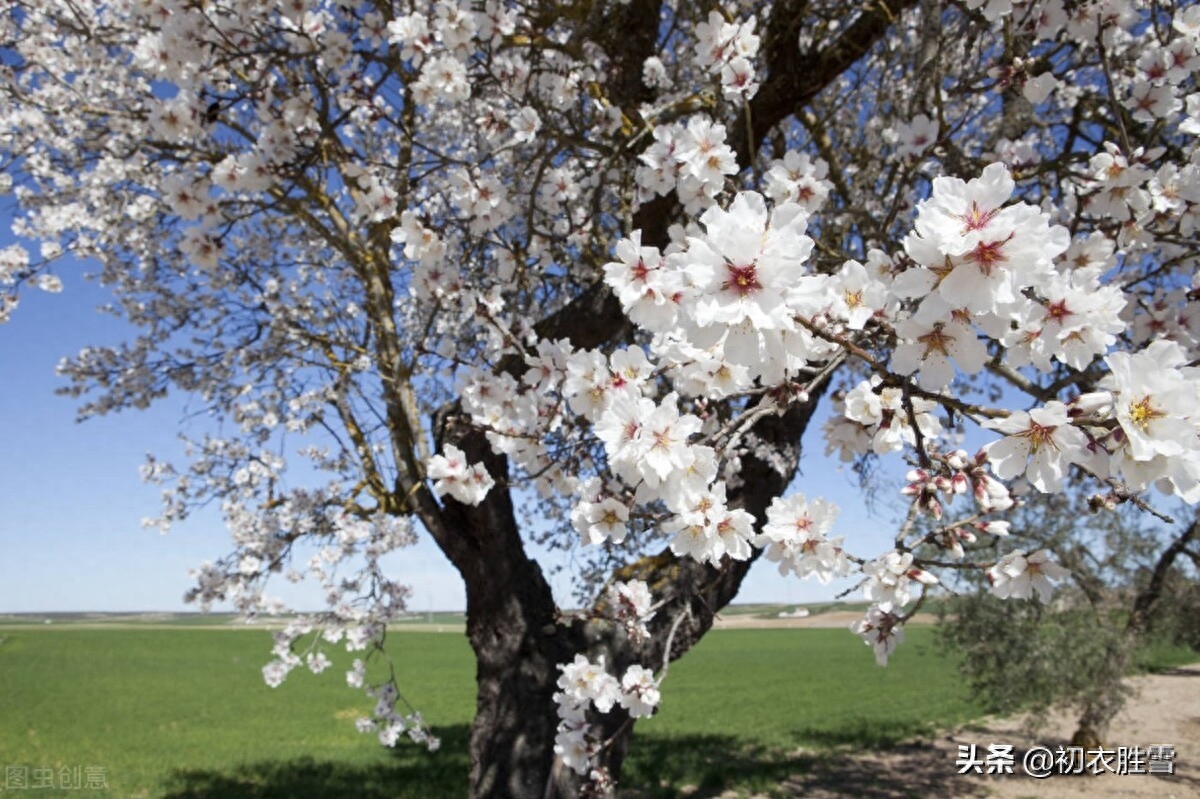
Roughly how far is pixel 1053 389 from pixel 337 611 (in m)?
5.39

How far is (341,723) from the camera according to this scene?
51.1 ft

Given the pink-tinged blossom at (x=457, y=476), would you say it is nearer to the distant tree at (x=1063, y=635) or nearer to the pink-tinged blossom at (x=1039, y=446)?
the pink-tinged blossom at (x=1039, y=446)

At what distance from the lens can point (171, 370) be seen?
6.63 m

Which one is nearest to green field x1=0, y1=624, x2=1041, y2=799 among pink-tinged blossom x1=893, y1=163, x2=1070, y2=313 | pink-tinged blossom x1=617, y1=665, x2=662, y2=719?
pink-tinged blossom x1=617, y1=665, x2=662, y2=719

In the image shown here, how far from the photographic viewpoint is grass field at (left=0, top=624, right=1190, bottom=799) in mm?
9445

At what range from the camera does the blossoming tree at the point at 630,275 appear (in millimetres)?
1342

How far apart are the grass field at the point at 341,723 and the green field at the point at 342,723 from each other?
0.04 metres

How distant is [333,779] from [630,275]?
32.7ft

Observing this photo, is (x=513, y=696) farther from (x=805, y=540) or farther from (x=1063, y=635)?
(x=1063, y=635)

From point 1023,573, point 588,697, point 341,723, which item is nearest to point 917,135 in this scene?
point 1023,573

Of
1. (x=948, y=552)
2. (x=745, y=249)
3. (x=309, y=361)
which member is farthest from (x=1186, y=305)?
(x=309, y=361)

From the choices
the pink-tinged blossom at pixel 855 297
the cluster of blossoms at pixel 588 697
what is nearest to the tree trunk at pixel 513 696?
the cluster of blossoms at pixel 588 697

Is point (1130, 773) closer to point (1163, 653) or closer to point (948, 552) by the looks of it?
point (948, 552)

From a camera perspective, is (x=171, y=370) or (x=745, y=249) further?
(x=171, y=370)
